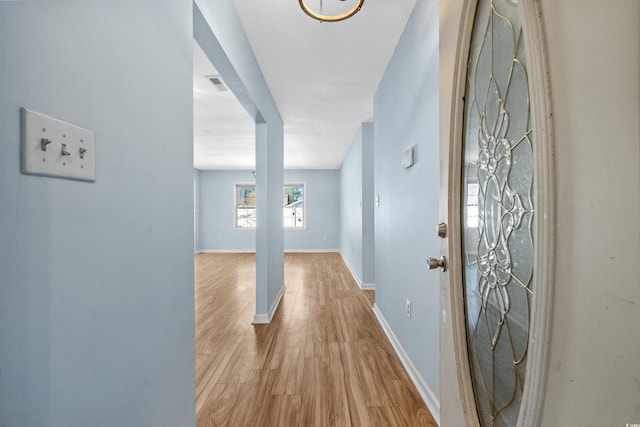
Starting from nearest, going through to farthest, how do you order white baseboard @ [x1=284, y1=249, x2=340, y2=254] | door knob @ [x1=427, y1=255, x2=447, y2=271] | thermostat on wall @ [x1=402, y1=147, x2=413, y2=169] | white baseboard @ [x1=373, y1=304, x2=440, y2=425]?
door knob @ [x1=427, y1=255, x2=447, y2=271]
white baseboard @ [x1=373, y1=304, x2=440, y2=425]
thermostat on wall @ [x1=402, y1=147, x2=413, y2=169]
white baseboard @ [x1=284, y1=249, x2=340, y2=254]

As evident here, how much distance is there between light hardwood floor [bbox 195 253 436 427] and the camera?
1.59 m

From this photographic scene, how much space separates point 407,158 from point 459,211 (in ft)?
3.83

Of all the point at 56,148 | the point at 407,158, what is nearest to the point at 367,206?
the point at 407,158

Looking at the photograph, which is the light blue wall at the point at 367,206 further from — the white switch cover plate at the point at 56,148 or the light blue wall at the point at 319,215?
the light blue wall at the point at 319,215

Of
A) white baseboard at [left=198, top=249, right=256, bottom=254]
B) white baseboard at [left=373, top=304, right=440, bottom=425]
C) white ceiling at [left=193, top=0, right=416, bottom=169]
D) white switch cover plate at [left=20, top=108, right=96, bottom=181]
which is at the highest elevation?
white ceiling at [left=193, top=0, right=416, bottom=169]

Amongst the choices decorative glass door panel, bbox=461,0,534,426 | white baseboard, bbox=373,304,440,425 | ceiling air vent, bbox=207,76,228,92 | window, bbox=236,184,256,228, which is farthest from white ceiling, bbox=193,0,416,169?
window, bbox=236,184,256,228

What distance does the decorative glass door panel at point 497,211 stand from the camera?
1.98 ft

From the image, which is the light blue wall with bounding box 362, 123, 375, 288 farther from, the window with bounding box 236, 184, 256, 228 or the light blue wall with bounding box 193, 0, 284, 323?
the window with bounding box 236, 184, 256, 228

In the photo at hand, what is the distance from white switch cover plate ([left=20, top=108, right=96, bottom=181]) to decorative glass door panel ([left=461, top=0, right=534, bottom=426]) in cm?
99

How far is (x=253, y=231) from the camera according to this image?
850cm

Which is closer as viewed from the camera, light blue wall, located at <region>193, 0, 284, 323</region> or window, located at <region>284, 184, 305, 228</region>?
light blue wall, located at <region>193, 0, 284, 323</region>

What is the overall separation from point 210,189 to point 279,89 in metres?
6.12

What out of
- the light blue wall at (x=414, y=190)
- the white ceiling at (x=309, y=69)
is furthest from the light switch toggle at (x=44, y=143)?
the white ceiling at (x=309, y=69)

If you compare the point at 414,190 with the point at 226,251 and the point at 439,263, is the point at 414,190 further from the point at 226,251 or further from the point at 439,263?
the point at 226,251
